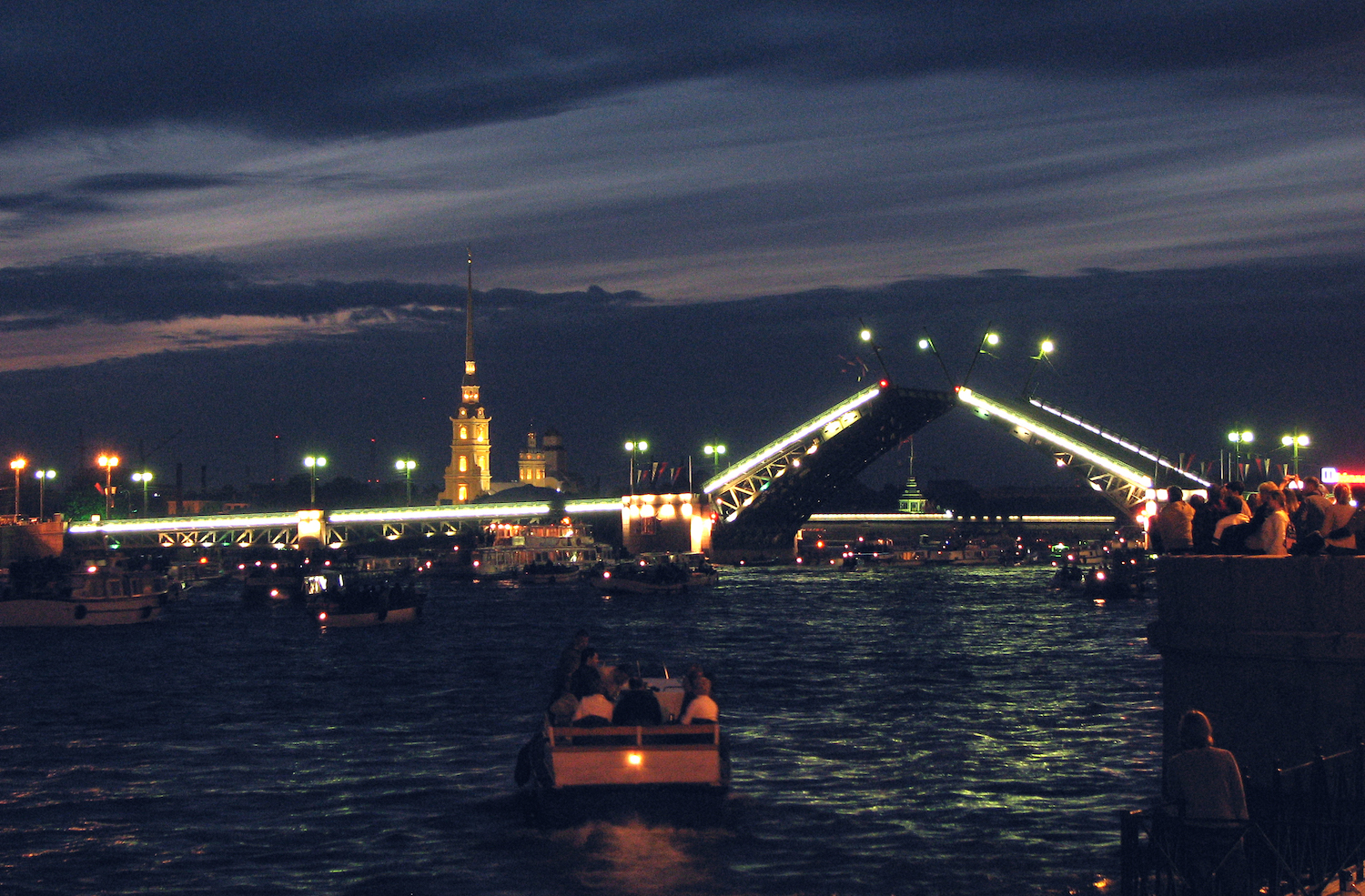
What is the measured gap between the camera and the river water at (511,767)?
13828mm

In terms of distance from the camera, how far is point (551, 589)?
79750mm

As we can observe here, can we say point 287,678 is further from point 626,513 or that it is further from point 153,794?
point 626,513

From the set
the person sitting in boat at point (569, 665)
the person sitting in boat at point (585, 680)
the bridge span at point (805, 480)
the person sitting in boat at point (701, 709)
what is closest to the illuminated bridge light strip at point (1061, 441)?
the bridge span at point (805, 480)

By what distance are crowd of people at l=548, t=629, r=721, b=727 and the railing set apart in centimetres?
Answer: 627

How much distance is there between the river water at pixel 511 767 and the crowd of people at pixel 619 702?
0.99 m

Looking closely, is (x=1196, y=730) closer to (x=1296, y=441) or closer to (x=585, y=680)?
(x=585, y=680)

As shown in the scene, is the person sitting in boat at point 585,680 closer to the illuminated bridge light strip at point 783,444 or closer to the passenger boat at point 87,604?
the passenger boat at point 87,604

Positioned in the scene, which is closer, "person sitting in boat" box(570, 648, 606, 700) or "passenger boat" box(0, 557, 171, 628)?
"person sitting in boat" box(570, 648, 606, 700)

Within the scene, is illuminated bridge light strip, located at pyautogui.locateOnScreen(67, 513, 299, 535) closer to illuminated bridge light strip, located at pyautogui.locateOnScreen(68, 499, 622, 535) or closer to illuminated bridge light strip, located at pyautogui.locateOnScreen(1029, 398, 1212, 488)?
illuminated bridge light strip, located at pyautogui.locateOnScreen(68, 499, 622, 535)

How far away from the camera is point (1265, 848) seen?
8914mm

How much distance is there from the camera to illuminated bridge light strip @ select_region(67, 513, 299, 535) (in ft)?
381

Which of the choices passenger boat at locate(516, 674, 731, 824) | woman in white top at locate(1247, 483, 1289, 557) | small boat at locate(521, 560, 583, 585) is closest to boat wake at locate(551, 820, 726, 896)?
passenger boat at locate(516, 674, 731, 824)

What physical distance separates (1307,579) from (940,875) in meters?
4.64

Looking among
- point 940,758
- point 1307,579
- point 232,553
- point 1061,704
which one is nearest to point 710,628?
point 1061,704
